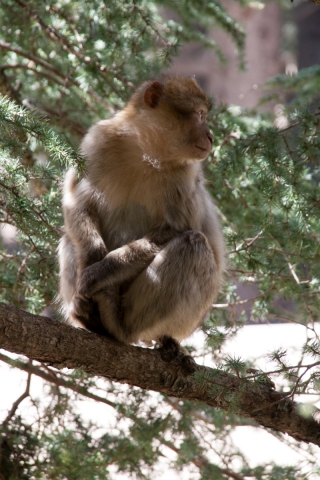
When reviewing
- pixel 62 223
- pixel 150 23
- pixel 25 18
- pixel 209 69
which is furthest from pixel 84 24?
pixel 209 69

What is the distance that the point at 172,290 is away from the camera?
138 inches

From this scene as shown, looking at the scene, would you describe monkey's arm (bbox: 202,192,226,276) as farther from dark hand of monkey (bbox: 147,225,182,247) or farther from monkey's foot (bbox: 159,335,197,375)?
monkey's foot (bbox: 159,335,197,375)


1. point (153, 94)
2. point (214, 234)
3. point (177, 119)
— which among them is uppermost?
point (153, 94)

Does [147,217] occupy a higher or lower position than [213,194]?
lower

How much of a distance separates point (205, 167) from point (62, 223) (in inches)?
48.7

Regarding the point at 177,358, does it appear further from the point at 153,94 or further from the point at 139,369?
the point at 153,94

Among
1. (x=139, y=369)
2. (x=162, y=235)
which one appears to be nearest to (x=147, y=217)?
(x=162, y=235)

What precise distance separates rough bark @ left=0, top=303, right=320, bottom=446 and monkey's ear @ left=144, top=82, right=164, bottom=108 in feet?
5.06

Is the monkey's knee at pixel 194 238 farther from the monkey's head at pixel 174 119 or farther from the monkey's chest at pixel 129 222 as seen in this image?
the monkey's head at pixel 174 119

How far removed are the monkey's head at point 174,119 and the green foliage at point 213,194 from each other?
0.22m

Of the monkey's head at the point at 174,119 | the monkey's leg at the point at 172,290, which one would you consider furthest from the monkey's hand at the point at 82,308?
the monkey's head at the point at 174,119

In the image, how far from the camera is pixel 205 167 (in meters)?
4.77

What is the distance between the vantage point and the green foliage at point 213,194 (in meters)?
3.56

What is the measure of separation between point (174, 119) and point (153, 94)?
0.21 m
